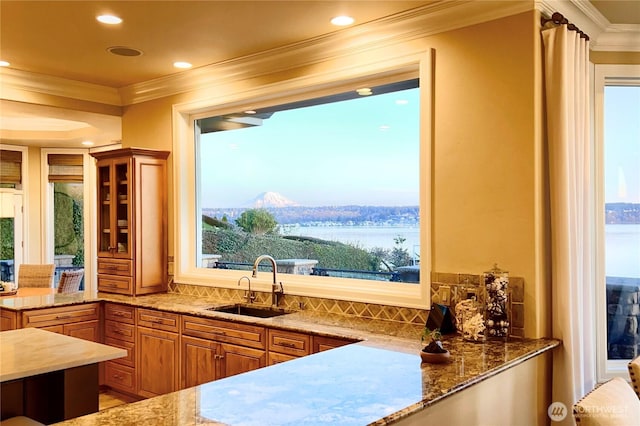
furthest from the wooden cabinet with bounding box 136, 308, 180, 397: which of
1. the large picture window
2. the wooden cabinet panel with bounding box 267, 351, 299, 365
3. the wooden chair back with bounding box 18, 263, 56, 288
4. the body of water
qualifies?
the wooden chair back with bounding box 18, 263, 56, 288

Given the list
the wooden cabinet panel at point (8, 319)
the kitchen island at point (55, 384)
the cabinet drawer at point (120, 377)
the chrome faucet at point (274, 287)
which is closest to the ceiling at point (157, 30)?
the chrome faucet at point (274, 287)

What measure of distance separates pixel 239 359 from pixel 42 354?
1325mm

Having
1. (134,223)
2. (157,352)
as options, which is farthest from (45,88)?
(157,352)

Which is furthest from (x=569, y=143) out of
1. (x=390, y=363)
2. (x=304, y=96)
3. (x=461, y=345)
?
(x=304, y=96)

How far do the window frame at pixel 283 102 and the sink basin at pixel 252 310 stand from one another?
0.53 ft

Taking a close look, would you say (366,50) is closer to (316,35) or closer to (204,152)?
(316,35)

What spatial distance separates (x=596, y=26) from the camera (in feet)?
11.8

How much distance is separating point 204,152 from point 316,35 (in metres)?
1.78

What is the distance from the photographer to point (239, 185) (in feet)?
16.3

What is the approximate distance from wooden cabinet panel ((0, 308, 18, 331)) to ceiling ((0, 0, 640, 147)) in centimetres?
187

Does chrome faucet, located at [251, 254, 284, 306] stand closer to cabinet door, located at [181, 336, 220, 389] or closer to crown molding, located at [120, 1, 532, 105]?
cabinet door, located at [181, 336, 220, 389]

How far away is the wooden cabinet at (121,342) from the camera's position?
4.65 m

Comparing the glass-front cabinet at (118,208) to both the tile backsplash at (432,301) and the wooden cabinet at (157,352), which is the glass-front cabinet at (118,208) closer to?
the wooden cabinet at (157,352)

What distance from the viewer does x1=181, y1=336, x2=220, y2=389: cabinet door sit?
396 centimetres
